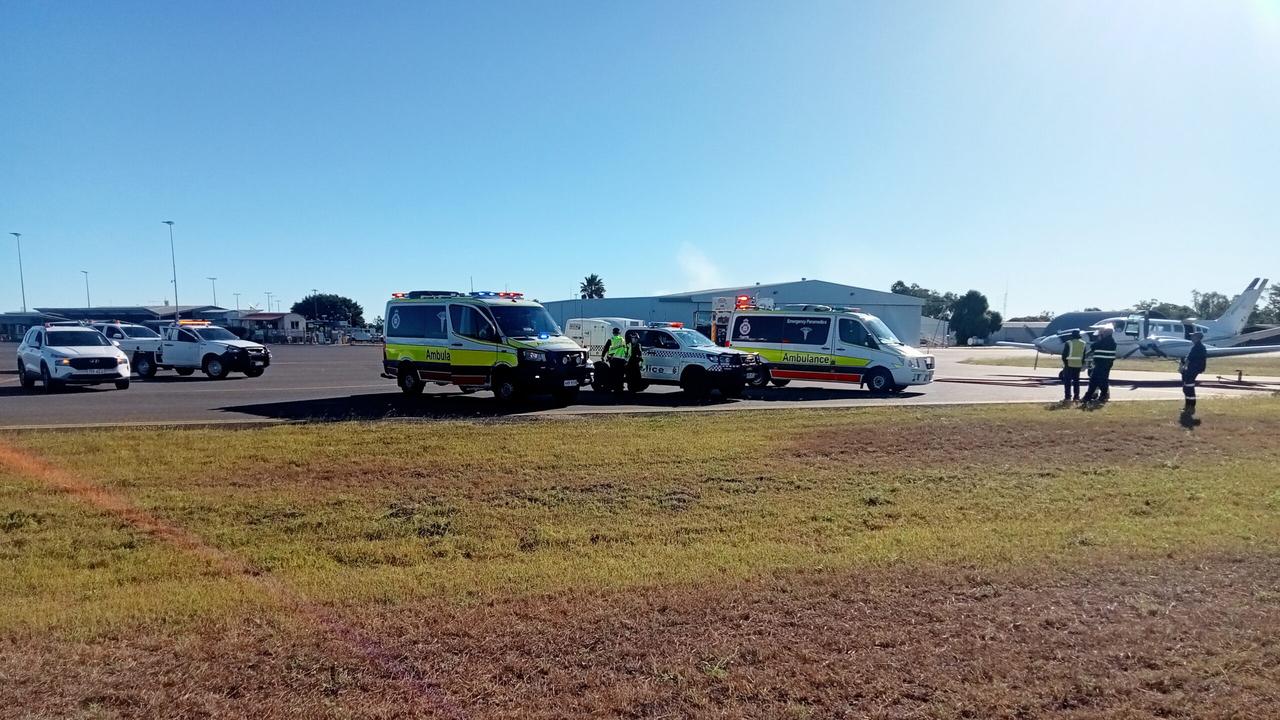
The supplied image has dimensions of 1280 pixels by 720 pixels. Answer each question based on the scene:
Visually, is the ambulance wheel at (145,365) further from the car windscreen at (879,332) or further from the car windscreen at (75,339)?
the car windscreen at (879,332)

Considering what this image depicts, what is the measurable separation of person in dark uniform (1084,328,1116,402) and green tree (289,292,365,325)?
116 m

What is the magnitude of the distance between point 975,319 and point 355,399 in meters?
87.9

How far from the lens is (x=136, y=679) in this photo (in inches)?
155

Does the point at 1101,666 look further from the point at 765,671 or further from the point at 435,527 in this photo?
the point at 435,527

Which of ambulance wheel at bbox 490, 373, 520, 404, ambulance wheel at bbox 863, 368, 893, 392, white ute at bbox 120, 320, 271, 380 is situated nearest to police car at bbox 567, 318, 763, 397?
ambulance wheel at bbox 863, 368, 893, 392

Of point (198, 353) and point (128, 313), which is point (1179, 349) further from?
point (128, 313)

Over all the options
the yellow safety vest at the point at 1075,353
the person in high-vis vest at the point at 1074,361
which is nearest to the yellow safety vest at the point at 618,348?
the person in high-vis vest at the point at 1074,361

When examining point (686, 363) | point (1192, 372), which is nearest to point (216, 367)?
point (686, 363)

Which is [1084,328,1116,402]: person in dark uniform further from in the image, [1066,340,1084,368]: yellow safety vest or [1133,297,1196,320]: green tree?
[1133,297,1196,320]: green tree

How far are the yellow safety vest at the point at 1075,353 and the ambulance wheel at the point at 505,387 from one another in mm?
12571

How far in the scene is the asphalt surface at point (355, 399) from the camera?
1447 centimetres

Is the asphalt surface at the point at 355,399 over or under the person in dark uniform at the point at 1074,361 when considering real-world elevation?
under

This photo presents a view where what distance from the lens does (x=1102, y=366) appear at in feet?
58.0

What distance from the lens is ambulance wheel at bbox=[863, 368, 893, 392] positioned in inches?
828
